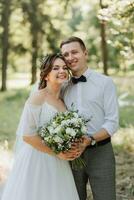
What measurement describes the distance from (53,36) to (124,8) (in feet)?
86.0

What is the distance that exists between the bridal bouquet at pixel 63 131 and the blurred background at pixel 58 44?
10.6 ft

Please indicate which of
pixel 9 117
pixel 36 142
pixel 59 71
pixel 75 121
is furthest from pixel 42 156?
pixel 9 117

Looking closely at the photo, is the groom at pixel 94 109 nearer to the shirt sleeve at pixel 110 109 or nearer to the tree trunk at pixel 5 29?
the shirt sleeve at pixel 110 109

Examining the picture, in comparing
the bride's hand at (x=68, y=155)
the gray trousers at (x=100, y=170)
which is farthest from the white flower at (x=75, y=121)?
the gray trousers at (x=100, y=170)

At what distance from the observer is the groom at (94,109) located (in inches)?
187

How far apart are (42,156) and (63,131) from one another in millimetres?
585

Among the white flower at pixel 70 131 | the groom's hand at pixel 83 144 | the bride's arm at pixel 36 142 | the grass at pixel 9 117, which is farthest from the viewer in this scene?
the grass at pixel 9 117

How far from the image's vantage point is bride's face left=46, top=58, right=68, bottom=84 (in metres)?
4.72

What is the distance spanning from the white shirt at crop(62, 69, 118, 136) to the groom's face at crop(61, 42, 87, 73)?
0.15m

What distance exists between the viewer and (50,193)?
4.98m

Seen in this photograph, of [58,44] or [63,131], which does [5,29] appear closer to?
[58,44]

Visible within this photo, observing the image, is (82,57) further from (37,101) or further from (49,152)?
(49,152)

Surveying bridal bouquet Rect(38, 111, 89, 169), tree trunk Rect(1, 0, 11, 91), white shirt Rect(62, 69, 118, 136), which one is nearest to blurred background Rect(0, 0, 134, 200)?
tree trunk Rect(1, 0, 11, 91)

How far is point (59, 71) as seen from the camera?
186 inches
